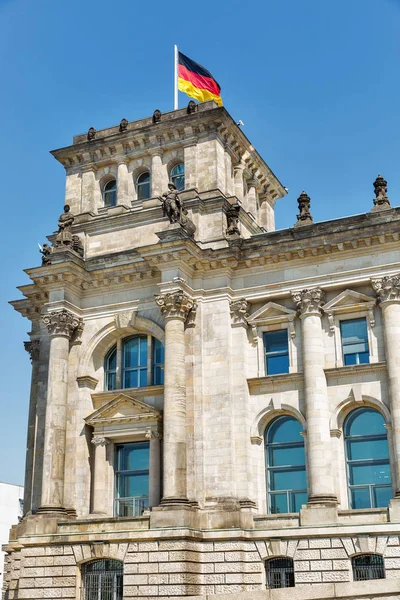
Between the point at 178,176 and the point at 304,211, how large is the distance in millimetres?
7285

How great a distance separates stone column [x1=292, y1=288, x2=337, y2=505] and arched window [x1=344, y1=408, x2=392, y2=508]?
1.01 m

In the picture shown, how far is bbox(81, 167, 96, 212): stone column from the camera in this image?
38.0 metres

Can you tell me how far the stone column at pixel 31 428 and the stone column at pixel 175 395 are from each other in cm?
843

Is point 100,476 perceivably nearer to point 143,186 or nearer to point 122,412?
point 122,412

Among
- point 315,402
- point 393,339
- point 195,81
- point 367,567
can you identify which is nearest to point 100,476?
point 315,402

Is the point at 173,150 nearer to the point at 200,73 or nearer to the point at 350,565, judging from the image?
the point at 200,73

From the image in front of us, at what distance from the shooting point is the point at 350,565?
87.8ft

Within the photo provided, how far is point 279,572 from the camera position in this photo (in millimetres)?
28062

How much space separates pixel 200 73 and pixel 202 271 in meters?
12.0

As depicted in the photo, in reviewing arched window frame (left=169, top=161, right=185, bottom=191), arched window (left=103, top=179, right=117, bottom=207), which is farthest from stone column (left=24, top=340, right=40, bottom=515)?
arched window frame (left=169, top=161, right=185, bottom=191)

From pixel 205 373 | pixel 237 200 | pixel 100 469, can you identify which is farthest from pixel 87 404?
pixel 237 200

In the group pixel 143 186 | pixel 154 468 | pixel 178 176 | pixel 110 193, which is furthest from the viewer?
pixel 110 193

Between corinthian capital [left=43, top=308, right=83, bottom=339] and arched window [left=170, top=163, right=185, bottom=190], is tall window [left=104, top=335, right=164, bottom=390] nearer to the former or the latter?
corinthian capital [left=43, top=308, right=83, bottom=339]

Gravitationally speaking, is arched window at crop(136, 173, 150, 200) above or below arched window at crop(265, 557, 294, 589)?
above
